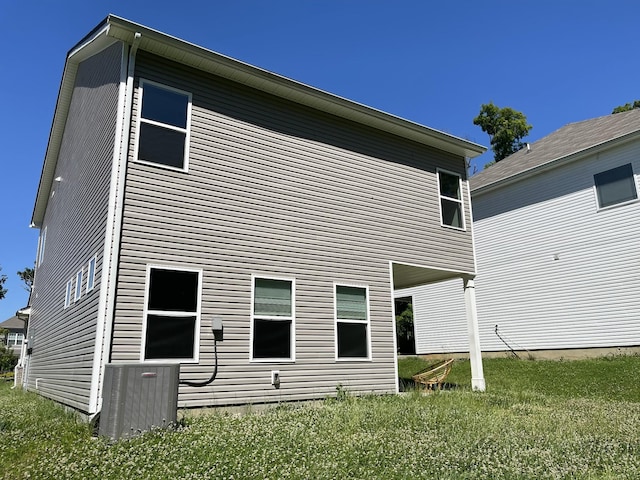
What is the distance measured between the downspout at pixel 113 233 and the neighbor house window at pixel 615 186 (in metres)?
13.8

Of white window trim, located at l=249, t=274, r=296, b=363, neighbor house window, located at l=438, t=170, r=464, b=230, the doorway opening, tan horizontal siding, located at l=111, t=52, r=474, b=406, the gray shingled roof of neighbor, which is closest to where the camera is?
tan horizontal siding, located at l=111, t=52, r=474, b=406

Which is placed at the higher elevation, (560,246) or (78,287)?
(560,246)

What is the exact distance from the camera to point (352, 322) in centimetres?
922

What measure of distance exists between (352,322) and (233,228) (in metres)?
3.03

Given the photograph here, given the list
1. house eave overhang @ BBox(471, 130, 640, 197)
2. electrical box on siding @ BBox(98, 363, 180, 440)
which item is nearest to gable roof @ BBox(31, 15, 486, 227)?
electrical box on siding @ BBox(98, 363, 180, 440)

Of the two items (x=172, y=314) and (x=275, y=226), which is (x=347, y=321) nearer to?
(x=275, y=226)

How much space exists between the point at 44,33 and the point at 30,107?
3756 mm

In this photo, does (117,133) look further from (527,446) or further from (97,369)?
(527,446)

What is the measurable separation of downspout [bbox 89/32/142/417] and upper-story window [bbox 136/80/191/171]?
0.25 m

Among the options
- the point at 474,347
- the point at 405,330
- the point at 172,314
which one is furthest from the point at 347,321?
the point at 405,330

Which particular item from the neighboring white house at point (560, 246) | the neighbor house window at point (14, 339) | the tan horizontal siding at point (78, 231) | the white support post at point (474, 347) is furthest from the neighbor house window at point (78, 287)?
the neighbor house window at point (14, 339)

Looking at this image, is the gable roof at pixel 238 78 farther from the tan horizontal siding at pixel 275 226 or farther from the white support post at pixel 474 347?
the white support post at pixel 474 347

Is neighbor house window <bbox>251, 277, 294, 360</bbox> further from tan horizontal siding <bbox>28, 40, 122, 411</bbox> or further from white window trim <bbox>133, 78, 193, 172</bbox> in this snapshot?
tan horizontal siding <bbox>28, 40, 122, 411</bbox>

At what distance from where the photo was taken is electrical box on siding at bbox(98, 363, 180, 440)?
5555 millimetres
